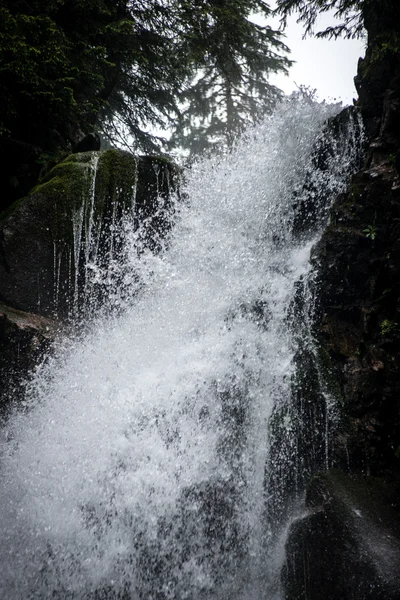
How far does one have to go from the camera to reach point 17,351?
619 cm

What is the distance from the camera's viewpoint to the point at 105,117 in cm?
1330

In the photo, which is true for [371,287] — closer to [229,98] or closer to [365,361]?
[365,361]

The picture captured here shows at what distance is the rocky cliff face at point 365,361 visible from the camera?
322 cm

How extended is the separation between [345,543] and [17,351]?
225 inches

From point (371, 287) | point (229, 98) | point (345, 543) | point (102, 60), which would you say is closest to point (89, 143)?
point (102, 60)

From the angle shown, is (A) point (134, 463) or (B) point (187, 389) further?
(B) point (187, 389)

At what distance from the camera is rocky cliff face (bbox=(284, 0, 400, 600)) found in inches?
127

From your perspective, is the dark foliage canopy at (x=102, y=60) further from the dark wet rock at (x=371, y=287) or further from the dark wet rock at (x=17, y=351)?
the dark wet rock at (x=371, y=287)

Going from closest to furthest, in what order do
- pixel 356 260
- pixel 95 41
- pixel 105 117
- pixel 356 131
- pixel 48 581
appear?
pixel 48 581 < pixel 356 260 < pixel 356 131 < pixel 95 41 < pixel 105 117

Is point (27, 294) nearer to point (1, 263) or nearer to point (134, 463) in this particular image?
point (1, 263)

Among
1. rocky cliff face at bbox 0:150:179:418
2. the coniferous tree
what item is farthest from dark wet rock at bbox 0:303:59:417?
the coniferous tree

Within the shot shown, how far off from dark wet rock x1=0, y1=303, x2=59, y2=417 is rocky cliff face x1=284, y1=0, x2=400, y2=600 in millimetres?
4887

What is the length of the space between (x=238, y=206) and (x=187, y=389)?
4431mm

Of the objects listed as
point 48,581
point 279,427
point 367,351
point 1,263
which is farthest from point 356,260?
point 1,263
